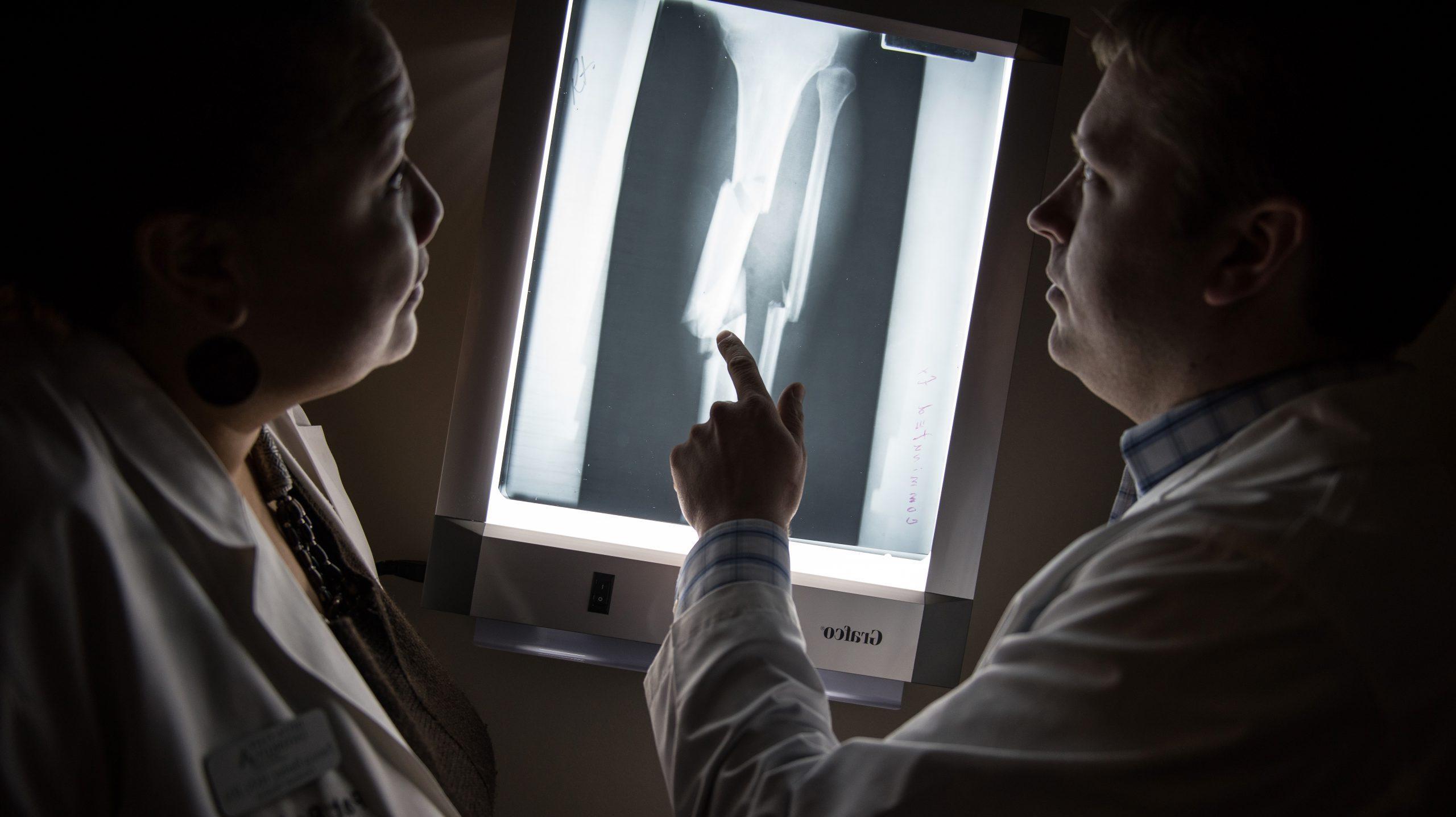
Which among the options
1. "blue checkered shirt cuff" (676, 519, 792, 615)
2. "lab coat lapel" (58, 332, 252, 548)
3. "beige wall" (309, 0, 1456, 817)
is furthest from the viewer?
"beige wall" (309, 0, 1456, 817)

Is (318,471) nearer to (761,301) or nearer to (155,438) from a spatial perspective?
(155,438)

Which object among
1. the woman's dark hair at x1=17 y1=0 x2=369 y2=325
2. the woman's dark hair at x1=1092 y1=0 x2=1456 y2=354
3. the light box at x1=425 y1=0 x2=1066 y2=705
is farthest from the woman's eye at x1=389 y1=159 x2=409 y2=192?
the woman's dark hair at x1=1092 y1=0 x2=1456 y2=354

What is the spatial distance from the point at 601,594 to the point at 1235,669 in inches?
28.8

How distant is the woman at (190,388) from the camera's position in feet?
1.96

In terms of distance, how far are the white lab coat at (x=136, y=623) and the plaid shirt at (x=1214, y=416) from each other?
774 millimetres

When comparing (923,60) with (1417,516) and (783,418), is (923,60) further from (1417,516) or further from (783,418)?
(1417,516)

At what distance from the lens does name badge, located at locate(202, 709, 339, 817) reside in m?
0.63

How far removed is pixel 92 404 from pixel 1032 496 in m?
1.23

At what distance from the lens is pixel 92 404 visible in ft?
2.21

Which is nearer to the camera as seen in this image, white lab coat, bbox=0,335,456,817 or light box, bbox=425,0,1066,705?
white lab coat, bbox=0,335,456,817

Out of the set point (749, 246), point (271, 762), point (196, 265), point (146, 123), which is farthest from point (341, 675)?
point (749, 246)

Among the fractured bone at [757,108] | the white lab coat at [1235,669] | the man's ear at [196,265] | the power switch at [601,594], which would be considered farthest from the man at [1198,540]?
the man's ear at [196,265]

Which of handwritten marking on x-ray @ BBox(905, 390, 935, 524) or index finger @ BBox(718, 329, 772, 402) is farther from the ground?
index finger @ BBox(718, 329, 772, 402)

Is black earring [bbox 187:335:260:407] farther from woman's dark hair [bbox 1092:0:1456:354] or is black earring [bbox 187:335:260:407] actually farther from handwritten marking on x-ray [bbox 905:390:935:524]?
woman's dark hair [bbox 1092:0:1456:354]
